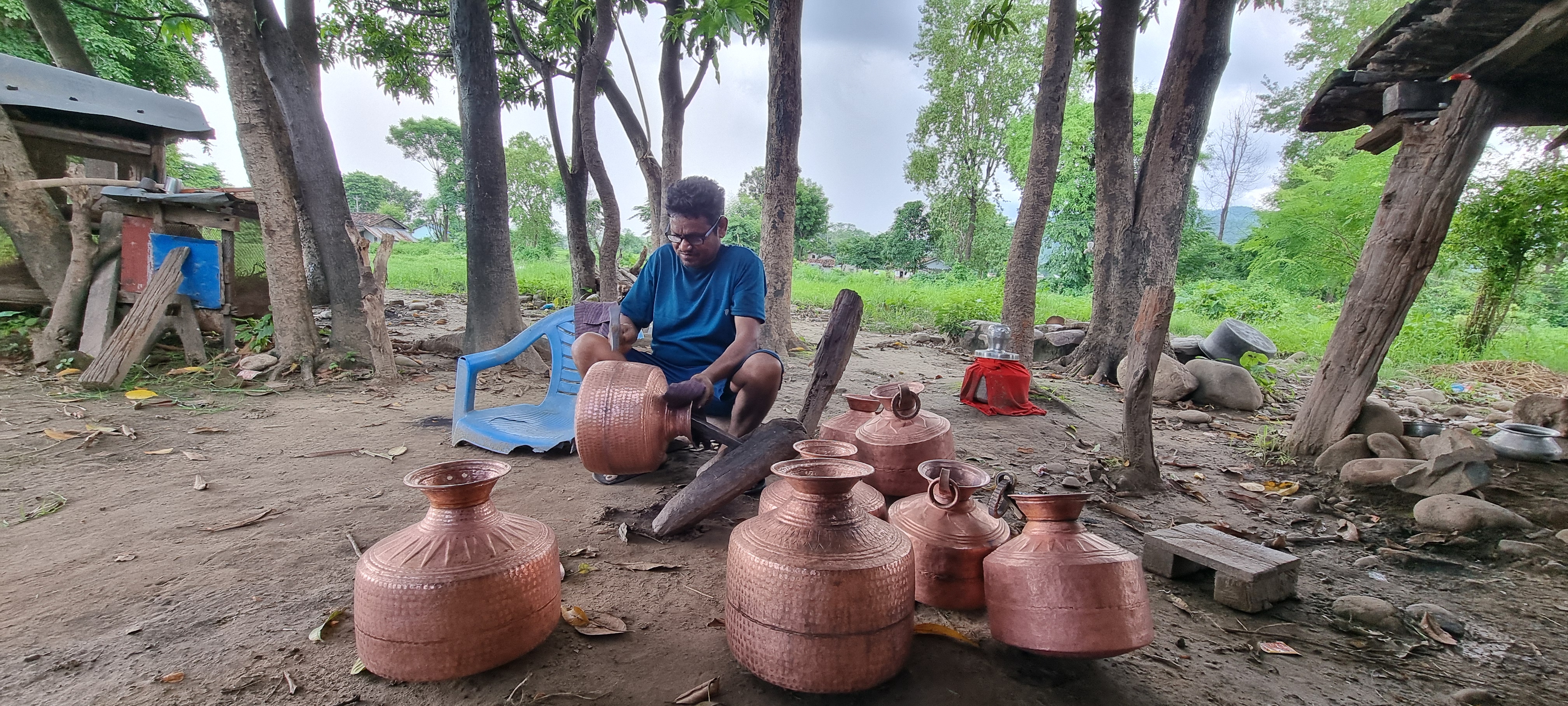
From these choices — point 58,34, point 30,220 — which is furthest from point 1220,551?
point 58,34

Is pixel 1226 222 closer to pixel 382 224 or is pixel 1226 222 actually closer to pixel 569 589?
pixel 569 589

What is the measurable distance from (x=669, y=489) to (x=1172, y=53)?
6824 mm

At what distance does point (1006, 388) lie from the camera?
5.17 meters

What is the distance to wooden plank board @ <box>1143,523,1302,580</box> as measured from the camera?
2178mm

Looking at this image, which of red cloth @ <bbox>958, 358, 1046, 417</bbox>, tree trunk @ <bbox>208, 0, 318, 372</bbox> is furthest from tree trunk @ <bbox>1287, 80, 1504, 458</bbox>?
tree trunk @ <bbox>208, 0, 318, 372</bbox>

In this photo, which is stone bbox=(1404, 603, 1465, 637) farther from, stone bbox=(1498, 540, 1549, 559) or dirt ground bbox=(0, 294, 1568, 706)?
stone bbox=(1498, 540, 1549, 559)

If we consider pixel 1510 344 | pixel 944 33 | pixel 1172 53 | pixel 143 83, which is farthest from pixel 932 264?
pixel 143 83

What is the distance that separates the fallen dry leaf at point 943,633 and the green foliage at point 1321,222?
12.1 meters

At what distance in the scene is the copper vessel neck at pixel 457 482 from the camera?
5.19 feet

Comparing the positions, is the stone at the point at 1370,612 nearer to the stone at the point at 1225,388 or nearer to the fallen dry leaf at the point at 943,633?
the fallen dry leaf at the point at 943,633

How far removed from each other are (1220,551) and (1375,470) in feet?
6.59

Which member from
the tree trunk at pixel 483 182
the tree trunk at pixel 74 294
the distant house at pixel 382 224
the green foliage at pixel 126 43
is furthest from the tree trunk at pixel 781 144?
the distant house at pixel 382 224

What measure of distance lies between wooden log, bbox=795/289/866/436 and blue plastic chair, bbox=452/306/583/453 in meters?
1.39

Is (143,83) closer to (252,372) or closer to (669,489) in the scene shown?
(252,372)
